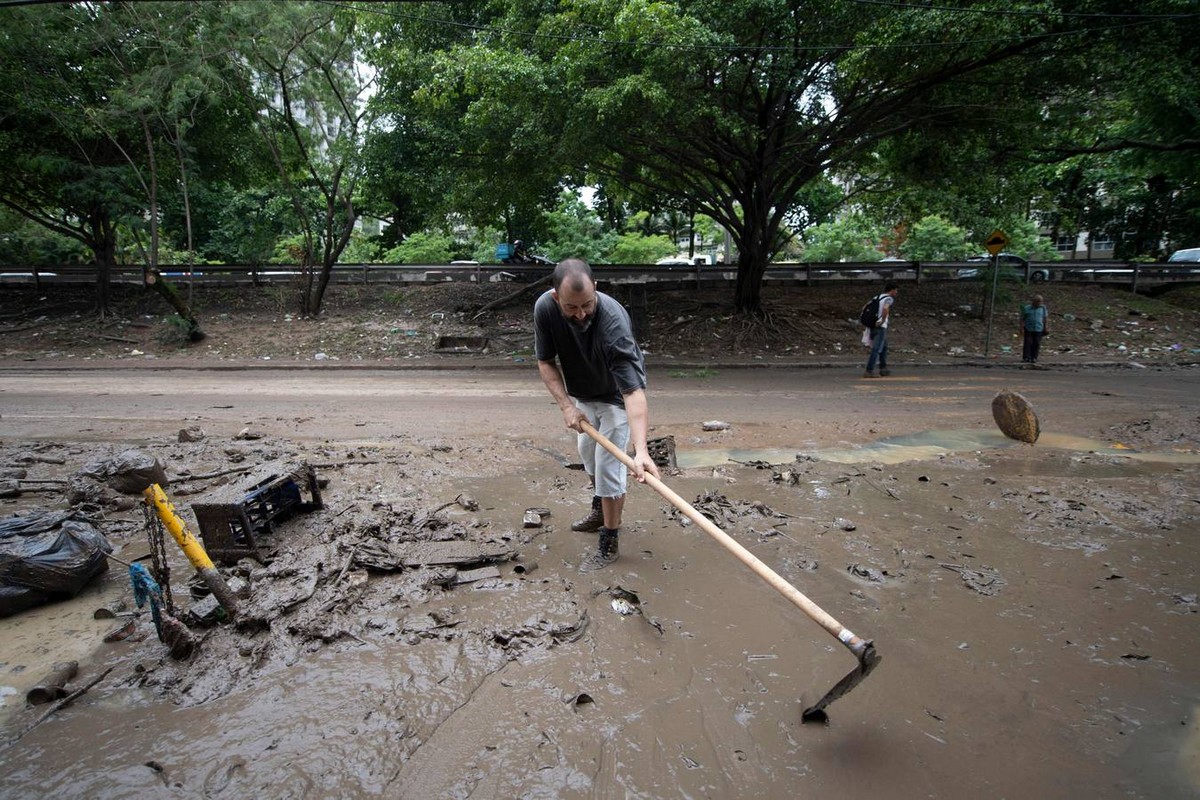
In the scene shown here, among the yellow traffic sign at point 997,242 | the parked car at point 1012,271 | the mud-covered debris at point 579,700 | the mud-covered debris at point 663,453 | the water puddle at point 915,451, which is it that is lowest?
the mud-covered debris at point 579,700

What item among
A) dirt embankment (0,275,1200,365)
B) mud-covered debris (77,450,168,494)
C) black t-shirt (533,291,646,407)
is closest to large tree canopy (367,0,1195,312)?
dirt embankment (0,275,1200,365)

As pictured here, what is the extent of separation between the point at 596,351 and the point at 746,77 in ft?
28.0

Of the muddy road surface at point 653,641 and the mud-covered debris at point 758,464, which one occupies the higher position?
the mud-covered debris at point 758,464

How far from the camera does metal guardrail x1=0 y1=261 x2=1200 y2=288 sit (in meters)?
17.7

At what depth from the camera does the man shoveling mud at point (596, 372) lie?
→ 346 cm

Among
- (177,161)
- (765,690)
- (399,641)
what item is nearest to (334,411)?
(399,641)

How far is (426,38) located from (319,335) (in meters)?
6.81

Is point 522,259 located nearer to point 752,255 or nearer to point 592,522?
point 752,255

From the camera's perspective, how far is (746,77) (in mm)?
10273

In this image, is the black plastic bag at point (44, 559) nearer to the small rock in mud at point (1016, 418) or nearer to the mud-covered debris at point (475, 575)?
the mud-covered debris at point (475, 575)

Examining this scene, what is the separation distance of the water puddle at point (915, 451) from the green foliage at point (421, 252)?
2293 cm

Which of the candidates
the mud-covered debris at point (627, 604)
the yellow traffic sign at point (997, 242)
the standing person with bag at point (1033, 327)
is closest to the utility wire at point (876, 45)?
the yellow traffic sign at point (997, 242)

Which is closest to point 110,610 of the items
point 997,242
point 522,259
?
point 997,242

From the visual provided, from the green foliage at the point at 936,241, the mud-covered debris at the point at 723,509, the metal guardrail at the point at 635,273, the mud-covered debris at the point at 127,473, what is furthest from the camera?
the green foliage at the point at 936,241
